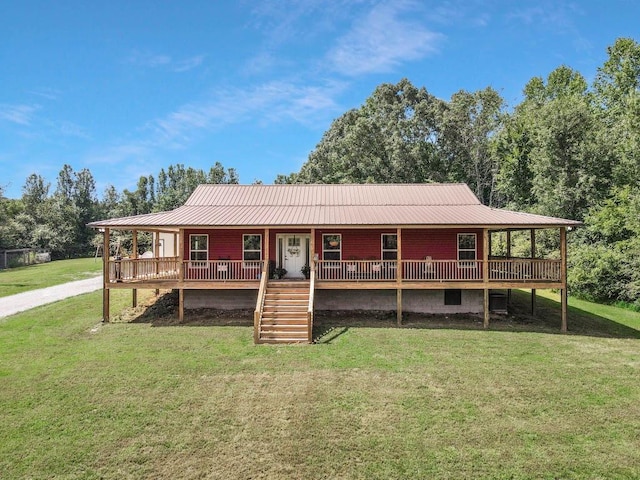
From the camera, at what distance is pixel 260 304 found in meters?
13.5

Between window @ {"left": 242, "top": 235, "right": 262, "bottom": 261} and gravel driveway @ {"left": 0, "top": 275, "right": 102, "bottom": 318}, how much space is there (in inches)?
395

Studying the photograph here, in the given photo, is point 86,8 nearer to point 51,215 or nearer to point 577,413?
point 577,413

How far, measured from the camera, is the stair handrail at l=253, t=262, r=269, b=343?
12398mm

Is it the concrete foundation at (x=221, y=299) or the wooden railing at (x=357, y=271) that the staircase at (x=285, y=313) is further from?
the concrete foundation at (x=221, y=299)

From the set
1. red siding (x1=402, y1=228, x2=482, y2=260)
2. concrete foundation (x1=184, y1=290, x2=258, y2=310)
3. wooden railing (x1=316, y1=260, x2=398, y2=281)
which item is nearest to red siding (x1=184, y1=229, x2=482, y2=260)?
red siding (x1=402, y1=228, x2=482, y2=260)

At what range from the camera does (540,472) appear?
5.89 m

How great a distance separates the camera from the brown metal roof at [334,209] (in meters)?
14.6

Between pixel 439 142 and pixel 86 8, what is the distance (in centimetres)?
3254

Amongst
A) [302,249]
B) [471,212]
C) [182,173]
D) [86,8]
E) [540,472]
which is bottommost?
[540,472]

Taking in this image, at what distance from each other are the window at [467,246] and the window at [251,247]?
8.78 metres

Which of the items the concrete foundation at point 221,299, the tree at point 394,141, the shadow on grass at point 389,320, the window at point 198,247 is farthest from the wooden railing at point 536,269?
the tree at point 394,141

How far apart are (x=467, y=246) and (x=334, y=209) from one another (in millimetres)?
6072

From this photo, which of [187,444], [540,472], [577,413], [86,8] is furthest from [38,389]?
[86,8]

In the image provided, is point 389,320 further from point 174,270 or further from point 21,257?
point 21,257
